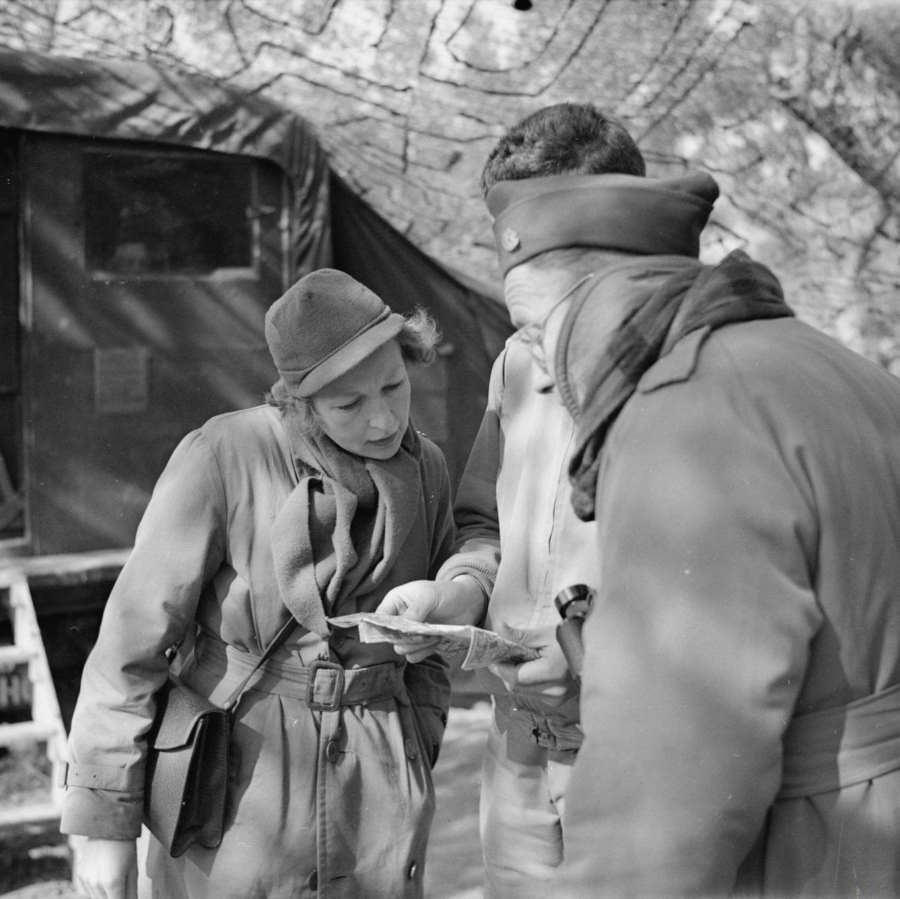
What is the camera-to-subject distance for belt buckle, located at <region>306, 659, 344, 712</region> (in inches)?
104

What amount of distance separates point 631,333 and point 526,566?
3.16 ft

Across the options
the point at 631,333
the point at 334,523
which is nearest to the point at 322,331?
the point at 334,523

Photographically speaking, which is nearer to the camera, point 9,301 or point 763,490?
point 763,490

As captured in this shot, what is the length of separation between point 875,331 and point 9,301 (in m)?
4.61

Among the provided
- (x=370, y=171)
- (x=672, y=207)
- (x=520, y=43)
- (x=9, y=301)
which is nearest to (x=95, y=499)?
(x=9, y=301)

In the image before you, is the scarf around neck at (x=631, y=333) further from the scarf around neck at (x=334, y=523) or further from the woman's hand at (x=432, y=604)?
the scarf around neck at (x=334, y=523)

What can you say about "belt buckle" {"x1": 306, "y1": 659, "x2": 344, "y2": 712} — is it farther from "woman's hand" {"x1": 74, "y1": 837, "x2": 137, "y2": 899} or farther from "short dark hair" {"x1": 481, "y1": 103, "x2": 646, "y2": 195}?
"short dark hair" {"x1": 481, "y1": 103, "x2": 646, "y2": 195}

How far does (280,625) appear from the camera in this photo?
2615 millimetres

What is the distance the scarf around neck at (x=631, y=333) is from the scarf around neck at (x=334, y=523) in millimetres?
999

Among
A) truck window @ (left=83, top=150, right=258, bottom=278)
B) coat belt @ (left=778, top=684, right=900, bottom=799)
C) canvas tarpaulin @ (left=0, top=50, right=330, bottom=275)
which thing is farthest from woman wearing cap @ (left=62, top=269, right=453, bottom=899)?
truck window @ (left=83, top=150, right=258, bottom=278)

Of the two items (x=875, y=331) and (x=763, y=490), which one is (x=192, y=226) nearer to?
(x=875, y=331)

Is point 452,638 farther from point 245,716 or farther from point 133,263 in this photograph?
point 133,263

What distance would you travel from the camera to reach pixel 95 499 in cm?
640

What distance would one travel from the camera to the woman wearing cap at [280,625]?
2.55 meters
